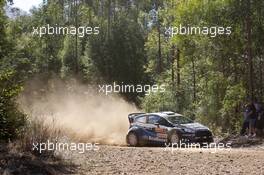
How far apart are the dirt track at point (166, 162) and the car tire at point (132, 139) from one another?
21.2 feet

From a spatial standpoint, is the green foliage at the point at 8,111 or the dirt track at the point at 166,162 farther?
the green foliage at the point at 8,111

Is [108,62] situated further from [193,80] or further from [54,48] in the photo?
[193,80]

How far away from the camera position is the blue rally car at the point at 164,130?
21.0 meters

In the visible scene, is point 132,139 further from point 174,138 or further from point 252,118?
point 252,118

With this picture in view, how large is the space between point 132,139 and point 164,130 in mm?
1742

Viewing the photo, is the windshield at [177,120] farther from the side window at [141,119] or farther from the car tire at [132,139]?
the car tire at [132,139]

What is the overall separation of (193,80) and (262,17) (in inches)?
468

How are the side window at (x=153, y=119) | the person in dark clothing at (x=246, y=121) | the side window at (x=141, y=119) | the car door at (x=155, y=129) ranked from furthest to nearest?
the person in dark clothing at (x=246, y=121) → the side window at (x=141, y=119) → the side window at (x=153, y=119) → the car door at (x=155, y=129)

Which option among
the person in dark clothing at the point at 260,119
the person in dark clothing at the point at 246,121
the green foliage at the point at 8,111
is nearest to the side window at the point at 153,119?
the person in dark clothing at the point at 246,121

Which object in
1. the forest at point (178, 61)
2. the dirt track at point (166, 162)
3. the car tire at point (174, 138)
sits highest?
the forest at point (178, 61)

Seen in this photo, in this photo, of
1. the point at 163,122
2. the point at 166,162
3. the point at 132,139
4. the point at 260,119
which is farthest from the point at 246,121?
the point at 166,162

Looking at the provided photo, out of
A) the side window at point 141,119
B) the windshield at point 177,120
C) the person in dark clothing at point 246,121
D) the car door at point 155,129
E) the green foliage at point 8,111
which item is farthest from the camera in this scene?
the person in dark clothing at point 246,121

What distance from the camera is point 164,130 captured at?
70.7 feet

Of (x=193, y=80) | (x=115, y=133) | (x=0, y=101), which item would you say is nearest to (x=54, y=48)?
(x=193, y=80)
